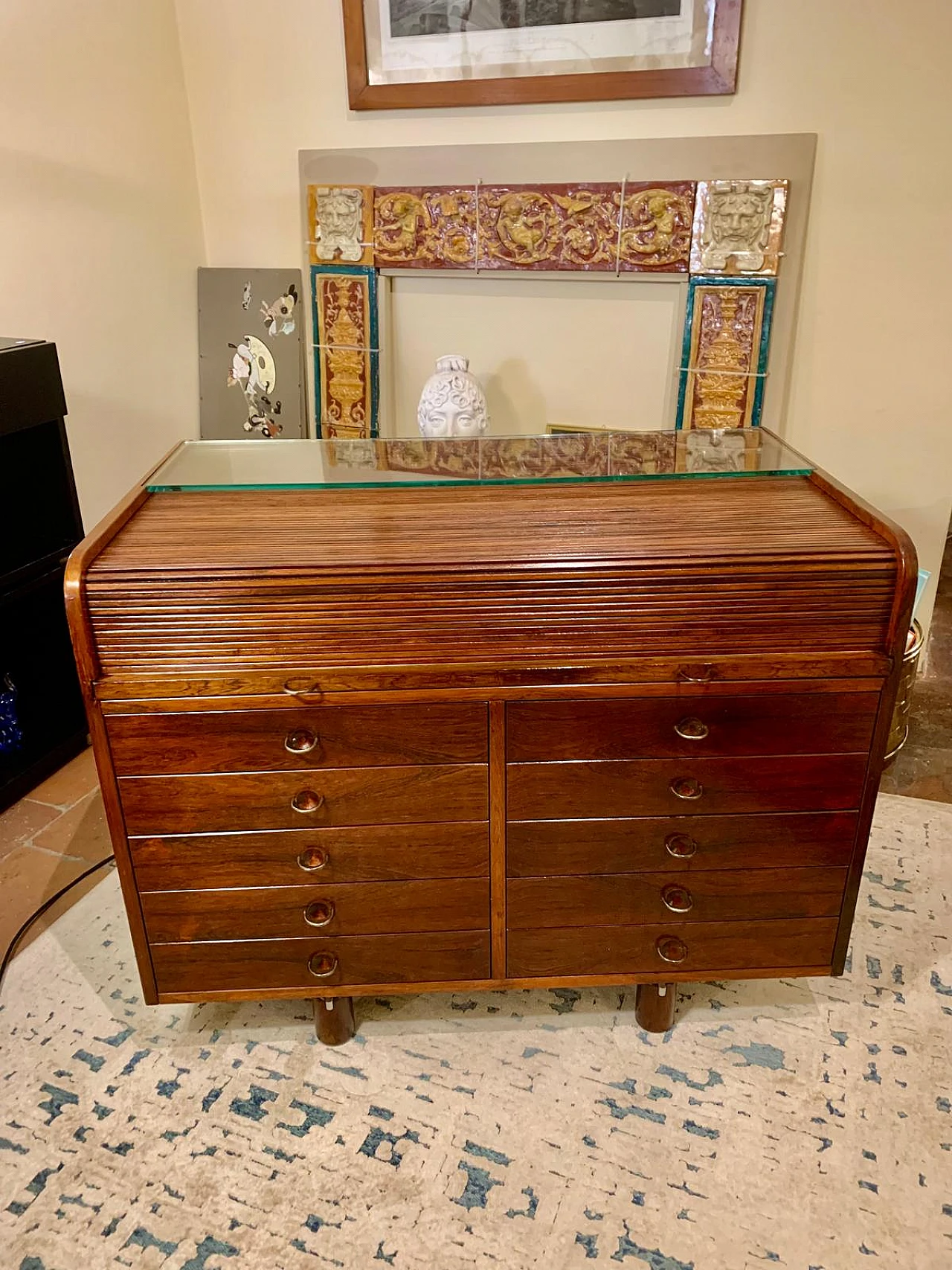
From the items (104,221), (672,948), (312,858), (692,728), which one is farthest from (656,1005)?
(104,221)

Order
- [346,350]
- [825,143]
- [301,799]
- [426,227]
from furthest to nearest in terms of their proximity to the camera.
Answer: [346,350], [426,227], [825,143], [301,799]

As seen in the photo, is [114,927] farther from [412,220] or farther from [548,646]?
[412,220]

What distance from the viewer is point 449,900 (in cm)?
128

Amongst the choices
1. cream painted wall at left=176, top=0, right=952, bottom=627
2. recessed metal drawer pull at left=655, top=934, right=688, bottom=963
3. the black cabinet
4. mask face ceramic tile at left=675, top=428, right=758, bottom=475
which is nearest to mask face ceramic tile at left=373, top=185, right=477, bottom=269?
cream painted wall at left=176, top=0, right=952, bottom=627

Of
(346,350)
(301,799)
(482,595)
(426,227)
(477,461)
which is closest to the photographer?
(482,595)

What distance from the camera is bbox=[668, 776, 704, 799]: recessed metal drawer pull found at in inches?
48.2

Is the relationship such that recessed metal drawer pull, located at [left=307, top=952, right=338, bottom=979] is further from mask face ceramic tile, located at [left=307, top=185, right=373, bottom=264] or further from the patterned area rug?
mask face ceramic tile, located at [left=307, top=185, right=373, bottom=264]

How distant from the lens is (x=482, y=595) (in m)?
1.12

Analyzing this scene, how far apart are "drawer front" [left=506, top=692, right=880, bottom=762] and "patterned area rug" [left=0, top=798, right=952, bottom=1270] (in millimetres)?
535

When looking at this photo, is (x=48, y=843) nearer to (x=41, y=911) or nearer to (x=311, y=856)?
(x=41, y=911)

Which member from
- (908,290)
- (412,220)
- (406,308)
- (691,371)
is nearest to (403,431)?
(406,308)

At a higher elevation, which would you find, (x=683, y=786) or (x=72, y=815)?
(x=683, y=786)

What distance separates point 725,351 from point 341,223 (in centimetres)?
107

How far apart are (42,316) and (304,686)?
1.47 metres
